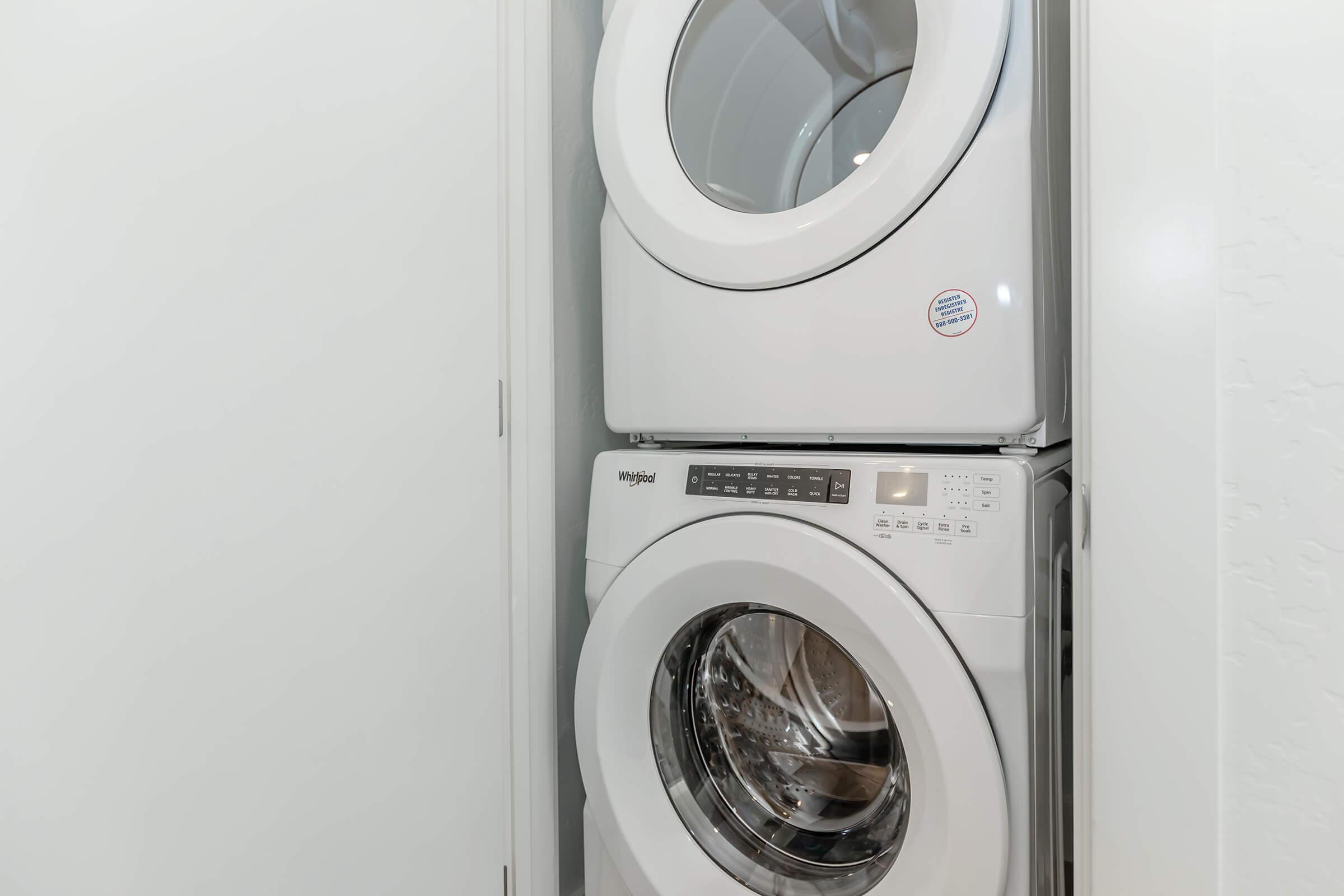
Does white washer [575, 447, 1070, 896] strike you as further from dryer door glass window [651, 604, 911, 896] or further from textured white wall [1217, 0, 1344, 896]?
textured white wall [1217, 0, 1344, 896]

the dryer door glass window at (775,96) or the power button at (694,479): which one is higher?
the dryer door glass window at (775,96)

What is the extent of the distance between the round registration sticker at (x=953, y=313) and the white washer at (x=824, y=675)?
14cm

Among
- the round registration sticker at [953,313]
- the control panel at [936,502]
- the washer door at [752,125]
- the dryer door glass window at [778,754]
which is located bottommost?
the dryer door glass window at [778,754]

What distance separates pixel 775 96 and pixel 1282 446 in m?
0.83

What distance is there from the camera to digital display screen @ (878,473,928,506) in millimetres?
787

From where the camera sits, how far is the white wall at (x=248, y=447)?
0.63 m

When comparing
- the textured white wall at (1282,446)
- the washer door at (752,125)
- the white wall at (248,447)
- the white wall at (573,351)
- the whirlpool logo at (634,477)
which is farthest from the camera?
the white wall at (573,351)

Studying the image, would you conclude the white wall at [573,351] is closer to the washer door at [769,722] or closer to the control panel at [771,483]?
the washer door at [769,722]

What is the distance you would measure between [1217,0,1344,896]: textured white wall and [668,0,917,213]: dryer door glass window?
553 millimetres

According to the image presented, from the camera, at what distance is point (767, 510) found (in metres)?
0.89

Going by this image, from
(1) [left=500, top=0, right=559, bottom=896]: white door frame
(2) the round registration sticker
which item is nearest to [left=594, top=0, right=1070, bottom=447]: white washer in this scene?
(2) the round registration sticker

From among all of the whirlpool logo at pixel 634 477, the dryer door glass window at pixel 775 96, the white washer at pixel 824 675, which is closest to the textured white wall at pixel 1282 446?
the white washer at pixel 824 675

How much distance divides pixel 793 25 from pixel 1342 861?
1.05m

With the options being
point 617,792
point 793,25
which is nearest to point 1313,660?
point 617,792
